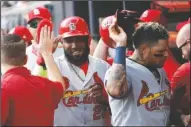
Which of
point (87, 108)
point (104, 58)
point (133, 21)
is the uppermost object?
point (133, 21)

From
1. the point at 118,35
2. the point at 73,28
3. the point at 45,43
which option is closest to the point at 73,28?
the point at 73,28

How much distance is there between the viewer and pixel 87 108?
4094 mm

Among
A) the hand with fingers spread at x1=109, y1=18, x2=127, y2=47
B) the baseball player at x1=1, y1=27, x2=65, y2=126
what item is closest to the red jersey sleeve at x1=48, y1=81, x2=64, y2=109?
the baseball player at x1=1, y1=27, x2=65, y2=126

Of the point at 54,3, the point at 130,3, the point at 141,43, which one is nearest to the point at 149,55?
the point at 141,43

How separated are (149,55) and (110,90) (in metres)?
0.36

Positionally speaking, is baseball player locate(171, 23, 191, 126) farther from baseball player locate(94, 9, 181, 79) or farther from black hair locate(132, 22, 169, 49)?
baseball player locate(94, 9, 181, 79)

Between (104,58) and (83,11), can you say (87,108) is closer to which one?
(104,58)

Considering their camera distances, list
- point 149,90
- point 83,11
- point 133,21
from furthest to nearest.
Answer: point 83,11 < point 133,21 < point 149,90

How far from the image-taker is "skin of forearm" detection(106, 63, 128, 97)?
10.4 feet

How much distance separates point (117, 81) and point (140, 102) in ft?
0.73

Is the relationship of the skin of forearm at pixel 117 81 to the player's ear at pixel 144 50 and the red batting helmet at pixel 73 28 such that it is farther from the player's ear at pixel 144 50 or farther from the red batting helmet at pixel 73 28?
the red batting helmet at pixel 73 28

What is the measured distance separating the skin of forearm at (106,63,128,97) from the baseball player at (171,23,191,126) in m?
0.42

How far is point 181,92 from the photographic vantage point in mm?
3473

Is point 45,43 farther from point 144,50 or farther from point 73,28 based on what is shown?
point 73,28
